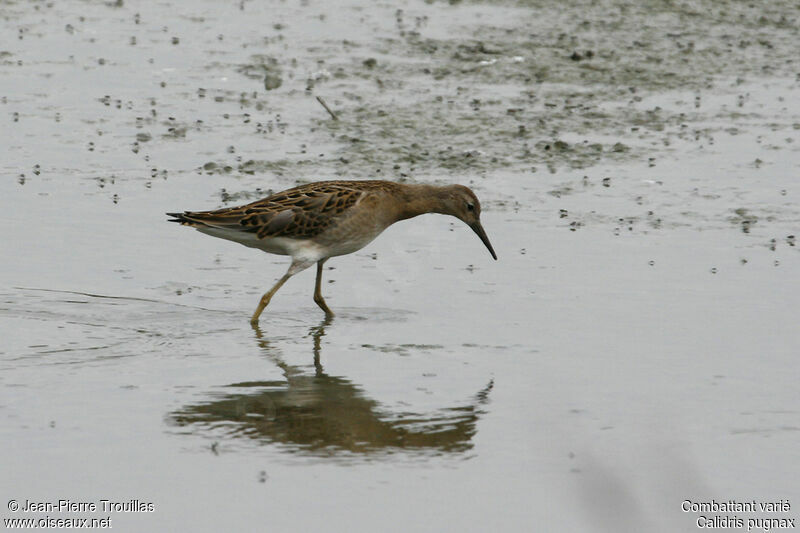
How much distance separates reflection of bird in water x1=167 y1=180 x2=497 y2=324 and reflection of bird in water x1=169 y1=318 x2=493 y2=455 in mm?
2056

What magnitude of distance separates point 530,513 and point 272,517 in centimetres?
131

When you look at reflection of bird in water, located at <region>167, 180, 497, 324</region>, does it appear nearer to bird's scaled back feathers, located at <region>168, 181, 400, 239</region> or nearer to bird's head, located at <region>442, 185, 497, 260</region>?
bird's scaled back feathers, located at <region>168, 181, 400, 239</region>

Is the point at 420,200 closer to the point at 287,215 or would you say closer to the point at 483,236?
the point at 483,236

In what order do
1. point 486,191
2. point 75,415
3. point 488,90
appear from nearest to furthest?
point 75,415
point 486,191
point 488,90

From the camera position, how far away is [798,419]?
9344 mm

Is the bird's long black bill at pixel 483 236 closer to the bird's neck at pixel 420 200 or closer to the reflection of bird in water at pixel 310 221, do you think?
the bird's neck at pixel 420 200

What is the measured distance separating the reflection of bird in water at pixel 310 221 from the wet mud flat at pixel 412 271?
0.45 m

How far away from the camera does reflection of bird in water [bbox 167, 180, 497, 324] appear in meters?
11.9

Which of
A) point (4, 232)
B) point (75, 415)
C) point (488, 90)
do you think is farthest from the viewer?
point (488, 90)

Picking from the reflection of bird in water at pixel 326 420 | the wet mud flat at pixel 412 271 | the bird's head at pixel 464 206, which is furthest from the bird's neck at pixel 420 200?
the reflection of bird in water at pixel 326 420

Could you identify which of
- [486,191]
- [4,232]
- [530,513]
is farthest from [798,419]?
[4,232]

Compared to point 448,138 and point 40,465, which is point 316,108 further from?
point 40,465

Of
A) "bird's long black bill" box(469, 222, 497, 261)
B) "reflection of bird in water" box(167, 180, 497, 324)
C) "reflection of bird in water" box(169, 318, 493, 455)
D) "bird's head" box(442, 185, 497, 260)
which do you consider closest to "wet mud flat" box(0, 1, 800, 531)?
"reflection of bird in water" box(169, 318, 493, 455)

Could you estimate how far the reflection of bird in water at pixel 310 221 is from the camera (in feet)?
39.1
